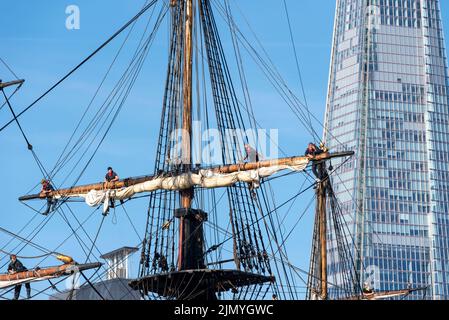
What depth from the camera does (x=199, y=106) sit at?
54.4 meters

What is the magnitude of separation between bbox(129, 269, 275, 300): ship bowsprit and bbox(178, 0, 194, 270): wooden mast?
825 millimetres

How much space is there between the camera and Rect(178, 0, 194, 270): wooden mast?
50.7m

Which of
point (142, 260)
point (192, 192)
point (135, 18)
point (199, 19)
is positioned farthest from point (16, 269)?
point (199, 19)

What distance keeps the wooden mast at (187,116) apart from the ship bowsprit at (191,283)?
82cm

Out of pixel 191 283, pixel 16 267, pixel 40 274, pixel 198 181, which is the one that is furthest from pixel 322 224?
pixel 40 274

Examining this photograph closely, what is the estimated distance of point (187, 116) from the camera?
175ft

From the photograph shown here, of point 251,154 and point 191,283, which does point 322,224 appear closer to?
point 251,154

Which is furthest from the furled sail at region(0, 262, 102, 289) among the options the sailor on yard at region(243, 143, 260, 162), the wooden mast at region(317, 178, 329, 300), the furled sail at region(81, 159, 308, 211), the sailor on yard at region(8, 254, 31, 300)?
the wooden mast at region(317, 178, 329, 300)

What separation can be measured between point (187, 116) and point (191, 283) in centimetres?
864

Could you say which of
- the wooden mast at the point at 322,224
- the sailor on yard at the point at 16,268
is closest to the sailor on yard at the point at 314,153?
the wooden mast at the point at 322,224

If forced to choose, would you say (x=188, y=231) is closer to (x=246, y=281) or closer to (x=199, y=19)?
(x=246, y=281)

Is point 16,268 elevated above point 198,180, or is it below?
below

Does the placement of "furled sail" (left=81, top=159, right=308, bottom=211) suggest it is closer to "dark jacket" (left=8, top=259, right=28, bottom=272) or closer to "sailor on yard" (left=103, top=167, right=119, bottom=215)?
"sailor on yard" (left=103, top=167, right=119, bottom=215)

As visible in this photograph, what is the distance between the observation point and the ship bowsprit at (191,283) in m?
48.6
